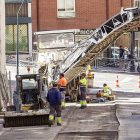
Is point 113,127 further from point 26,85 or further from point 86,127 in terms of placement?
point 26,85

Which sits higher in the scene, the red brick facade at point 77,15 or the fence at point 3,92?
the red brick facade at point 77,15

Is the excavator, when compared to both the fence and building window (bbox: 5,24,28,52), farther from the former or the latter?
building window (bbox: 5,24,28,52)

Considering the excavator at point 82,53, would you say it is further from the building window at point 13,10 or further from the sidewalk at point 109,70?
the building window at point 13,10

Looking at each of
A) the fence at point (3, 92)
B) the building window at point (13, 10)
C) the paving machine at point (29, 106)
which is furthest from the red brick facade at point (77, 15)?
the paving machine at point (29, 106)

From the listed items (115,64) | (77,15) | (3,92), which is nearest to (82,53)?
(3,92)

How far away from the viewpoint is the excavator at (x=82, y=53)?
30.3 m

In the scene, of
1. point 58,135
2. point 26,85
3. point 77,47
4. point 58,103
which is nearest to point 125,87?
point 77,47

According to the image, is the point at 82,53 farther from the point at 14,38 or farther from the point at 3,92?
the point at 14,38

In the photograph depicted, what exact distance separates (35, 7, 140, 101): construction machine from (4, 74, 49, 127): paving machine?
5857 mm

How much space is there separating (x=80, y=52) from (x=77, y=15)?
25.1 m

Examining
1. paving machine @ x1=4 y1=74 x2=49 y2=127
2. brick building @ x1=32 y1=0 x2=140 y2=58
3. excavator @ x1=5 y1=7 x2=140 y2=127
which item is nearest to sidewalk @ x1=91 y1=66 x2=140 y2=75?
brick building @ x1=32 y1=0 x2=140 y2=58

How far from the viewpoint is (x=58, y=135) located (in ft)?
64.8

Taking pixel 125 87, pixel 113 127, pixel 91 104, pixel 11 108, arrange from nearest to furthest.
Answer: pixel 113 127 → pixel 11 108 → pixel 91 104 → pixel 125 87

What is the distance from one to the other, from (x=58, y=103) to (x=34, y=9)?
115 ft
